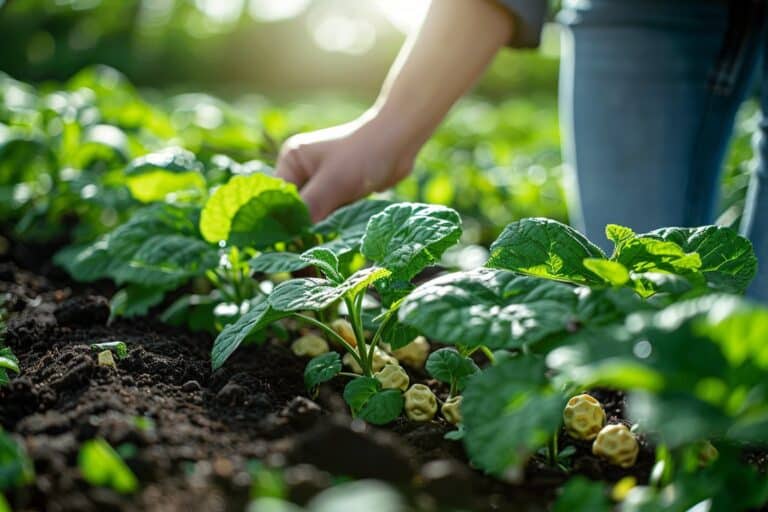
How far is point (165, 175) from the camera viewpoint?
7.20 feet

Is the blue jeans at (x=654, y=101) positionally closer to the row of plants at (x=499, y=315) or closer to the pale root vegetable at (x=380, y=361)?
the row of plants at (x=499, y=315)

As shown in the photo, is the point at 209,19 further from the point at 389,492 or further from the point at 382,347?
the point at 389,492

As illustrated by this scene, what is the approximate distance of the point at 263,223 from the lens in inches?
68.8

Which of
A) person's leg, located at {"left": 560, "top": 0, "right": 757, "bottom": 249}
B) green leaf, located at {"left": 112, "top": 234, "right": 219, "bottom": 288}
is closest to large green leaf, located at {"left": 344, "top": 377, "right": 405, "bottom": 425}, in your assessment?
green leaf, located at {"left": 112, "top": 234, "right": 219, "bottom": 288}

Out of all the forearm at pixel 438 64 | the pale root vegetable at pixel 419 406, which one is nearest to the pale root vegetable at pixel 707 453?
the pale root vegetable at pixel 419 406

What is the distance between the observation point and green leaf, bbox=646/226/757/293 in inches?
51.5

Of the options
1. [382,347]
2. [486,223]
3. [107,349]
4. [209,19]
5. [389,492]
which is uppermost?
[389,492]

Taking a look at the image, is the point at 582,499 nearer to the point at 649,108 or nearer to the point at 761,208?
the point at 761,208

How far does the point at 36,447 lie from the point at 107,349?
498mm

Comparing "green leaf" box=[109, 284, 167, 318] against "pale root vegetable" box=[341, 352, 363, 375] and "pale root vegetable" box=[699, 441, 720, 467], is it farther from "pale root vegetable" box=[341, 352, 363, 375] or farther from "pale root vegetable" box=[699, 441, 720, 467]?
"pale root vegetable" box=[699, 441, 720, 467]

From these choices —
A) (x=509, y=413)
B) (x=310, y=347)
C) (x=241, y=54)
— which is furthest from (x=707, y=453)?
(x=241, y=54)

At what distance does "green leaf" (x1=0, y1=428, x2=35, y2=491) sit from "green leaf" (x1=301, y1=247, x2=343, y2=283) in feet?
1.88

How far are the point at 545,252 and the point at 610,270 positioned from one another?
0.57ft

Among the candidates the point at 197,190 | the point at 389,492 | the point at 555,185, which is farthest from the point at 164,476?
the point at 555,185
